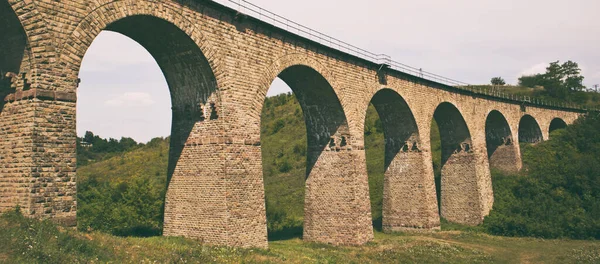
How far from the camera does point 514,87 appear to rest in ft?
294

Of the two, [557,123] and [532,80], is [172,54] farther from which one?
[532,80]

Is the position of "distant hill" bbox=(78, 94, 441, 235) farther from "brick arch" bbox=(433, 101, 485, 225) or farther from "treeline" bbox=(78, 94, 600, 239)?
"brick arch" bbox=(433, 101, 485, 225)

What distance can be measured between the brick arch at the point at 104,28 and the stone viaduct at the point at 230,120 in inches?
1.5

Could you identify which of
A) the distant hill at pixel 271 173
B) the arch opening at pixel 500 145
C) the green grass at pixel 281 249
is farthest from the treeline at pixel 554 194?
the distant hill at pixel 271 173

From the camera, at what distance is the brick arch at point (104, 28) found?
12719 mm

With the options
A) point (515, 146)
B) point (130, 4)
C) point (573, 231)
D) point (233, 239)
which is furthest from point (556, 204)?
point (130, 4)

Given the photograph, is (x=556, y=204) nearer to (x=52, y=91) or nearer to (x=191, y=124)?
(x=191, y=124)

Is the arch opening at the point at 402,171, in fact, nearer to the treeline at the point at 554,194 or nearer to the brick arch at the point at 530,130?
the treeline at the point at 554,194

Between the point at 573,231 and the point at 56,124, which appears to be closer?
the point at 56,124

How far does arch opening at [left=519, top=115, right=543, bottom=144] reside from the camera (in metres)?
47.8

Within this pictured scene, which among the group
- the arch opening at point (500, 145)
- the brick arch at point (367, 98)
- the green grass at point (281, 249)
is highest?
the brick arch at point (367, 98)

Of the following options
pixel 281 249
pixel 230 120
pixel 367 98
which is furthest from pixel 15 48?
pixel 367 98

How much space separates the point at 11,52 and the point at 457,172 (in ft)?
101

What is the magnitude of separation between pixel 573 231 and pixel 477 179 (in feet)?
23.2
